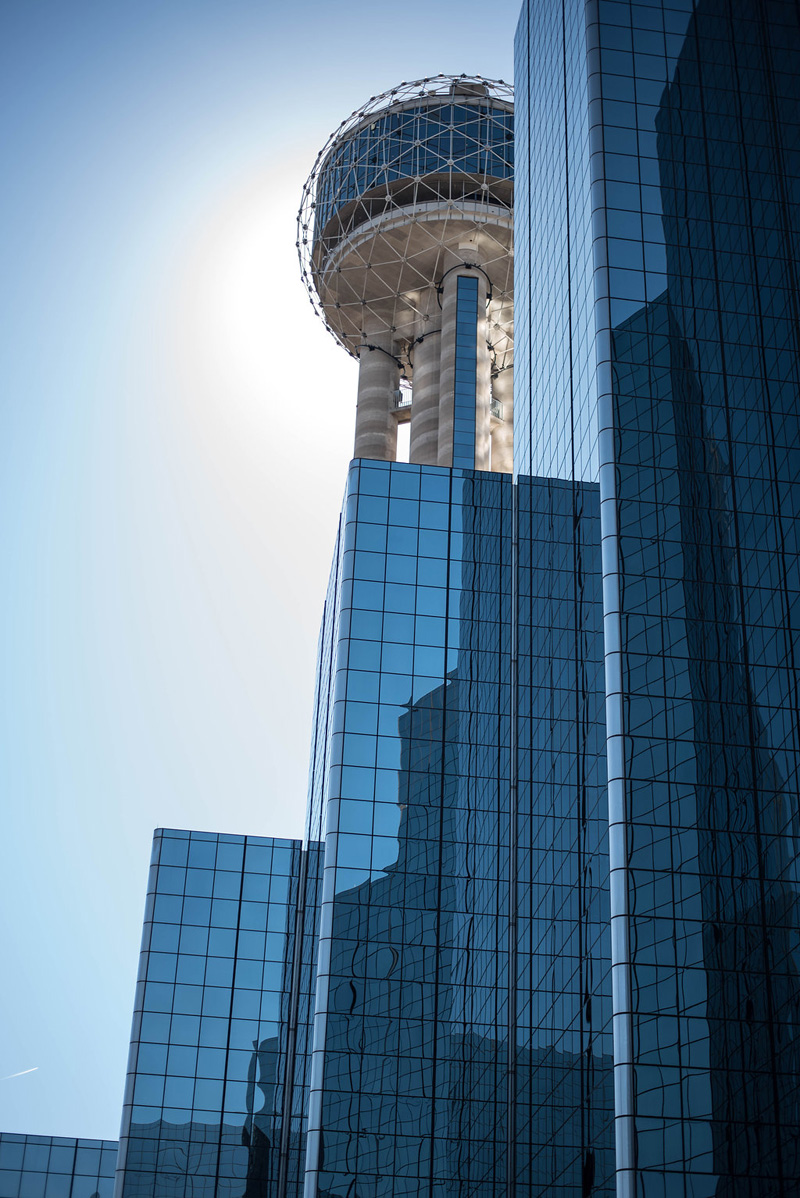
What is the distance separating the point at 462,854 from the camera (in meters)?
64.8

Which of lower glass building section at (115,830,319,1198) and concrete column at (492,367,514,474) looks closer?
lower glass building section at (115,830,319,1198)

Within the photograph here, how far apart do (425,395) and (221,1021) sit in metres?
46.6

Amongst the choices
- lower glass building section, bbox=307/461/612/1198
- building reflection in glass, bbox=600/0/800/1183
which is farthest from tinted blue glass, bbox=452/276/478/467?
building reflection in glass, bbox=600/0/800/1183

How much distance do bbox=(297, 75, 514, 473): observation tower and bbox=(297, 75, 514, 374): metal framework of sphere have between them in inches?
3.9

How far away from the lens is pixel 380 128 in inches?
4281

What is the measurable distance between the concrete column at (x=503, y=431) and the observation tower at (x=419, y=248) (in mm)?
256

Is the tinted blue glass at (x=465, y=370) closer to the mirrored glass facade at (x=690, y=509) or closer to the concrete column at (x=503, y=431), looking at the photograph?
the concrete column at (x=503, y=431)

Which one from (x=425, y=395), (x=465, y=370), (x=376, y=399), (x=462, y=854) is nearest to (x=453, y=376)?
(x=465, y=370)

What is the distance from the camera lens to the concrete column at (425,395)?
329ft

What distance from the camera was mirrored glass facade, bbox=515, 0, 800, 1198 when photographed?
42.0 metres

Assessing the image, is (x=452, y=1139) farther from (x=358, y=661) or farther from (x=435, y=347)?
(x=435, y=347)

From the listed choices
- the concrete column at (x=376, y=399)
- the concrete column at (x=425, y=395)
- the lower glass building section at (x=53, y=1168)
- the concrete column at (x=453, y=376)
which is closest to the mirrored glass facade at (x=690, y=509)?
the concrete column at (x=453, y=376)

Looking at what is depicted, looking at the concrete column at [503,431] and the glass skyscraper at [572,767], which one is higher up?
the concrete column at [503,431]

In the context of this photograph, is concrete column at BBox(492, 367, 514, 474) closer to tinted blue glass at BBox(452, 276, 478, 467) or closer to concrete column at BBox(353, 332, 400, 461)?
concrete column at BBox(353, 332, 400, 461)
